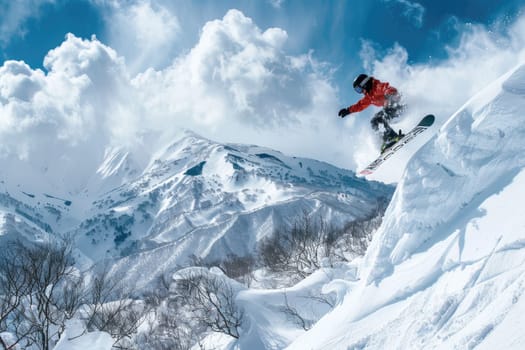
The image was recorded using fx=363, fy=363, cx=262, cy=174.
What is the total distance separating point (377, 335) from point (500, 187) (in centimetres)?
452

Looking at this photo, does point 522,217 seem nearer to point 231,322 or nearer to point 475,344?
point 475,344

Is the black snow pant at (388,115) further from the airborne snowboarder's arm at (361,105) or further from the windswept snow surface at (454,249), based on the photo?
the windswept snow surface at (454,249)

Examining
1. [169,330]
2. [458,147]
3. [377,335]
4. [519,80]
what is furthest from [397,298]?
[169,330]

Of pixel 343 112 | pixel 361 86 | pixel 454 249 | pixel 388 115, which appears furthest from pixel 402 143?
pixel 454 249

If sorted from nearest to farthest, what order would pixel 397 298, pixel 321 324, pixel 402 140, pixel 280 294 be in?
pixel 397 298 < pixel 321 324 < pixel 402 140 < pixel 280 294

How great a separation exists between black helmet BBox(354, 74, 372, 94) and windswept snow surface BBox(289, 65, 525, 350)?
449 centimetres

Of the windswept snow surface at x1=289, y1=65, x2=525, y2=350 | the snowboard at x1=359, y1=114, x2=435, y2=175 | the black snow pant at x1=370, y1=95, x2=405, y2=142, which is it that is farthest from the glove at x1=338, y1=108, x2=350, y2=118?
the windswept snow surface at x1=289, y1=65, x2=525, y2=350

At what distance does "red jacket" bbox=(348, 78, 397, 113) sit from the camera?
45.7 feet

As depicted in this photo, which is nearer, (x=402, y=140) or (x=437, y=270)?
(x=437, y=270)

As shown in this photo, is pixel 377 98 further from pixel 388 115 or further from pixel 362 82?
pixel 388 115

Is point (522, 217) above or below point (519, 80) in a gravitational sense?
below

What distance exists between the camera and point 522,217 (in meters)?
7.06

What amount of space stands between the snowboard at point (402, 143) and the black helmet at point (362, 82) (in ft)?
9.60

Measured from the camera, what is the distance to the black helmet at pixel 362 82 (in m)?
13.8
